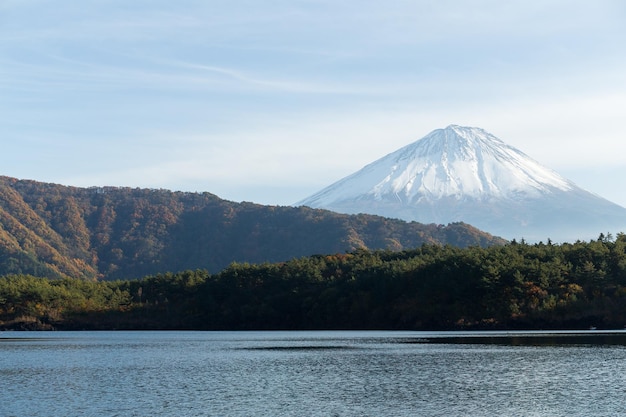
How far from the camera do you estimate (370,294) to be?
393 ft

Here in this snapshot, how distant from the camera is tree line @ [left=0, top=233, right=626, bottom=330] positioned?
341 feet

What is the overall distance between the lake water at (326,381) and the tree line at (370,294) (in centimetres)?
2945

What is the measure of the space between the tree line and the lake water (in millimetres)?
29451

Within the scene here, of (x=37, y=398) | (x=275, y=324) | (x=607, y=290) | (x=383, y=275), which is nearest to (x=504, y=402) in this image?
(x=37, y=398)

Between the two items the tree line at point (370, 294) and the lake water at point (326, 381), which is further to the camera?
the tree line at point (370, 294)

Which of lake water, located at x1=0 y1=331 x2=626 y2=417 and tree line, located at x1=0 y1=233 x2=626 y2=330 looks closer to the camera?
lake water, located at x1=0 y1=331 x2=626 y2=417

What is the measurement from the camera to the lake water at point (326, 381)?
122ft

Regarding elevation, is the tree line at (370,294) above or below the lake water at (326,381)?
above

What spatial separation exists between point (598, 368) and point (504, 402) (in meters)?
14.0

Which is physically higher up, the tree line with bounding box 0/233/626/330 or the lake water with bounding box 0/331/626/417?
the tree line with bounding box 0/233/626/330

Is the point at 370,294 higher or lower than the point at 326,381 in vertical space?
higher

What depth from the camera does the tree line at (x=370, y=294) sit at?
103812 millimetres

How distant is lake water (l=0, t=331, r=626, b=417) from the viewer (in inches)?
1463

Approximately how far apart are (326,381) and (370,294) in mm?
72517
